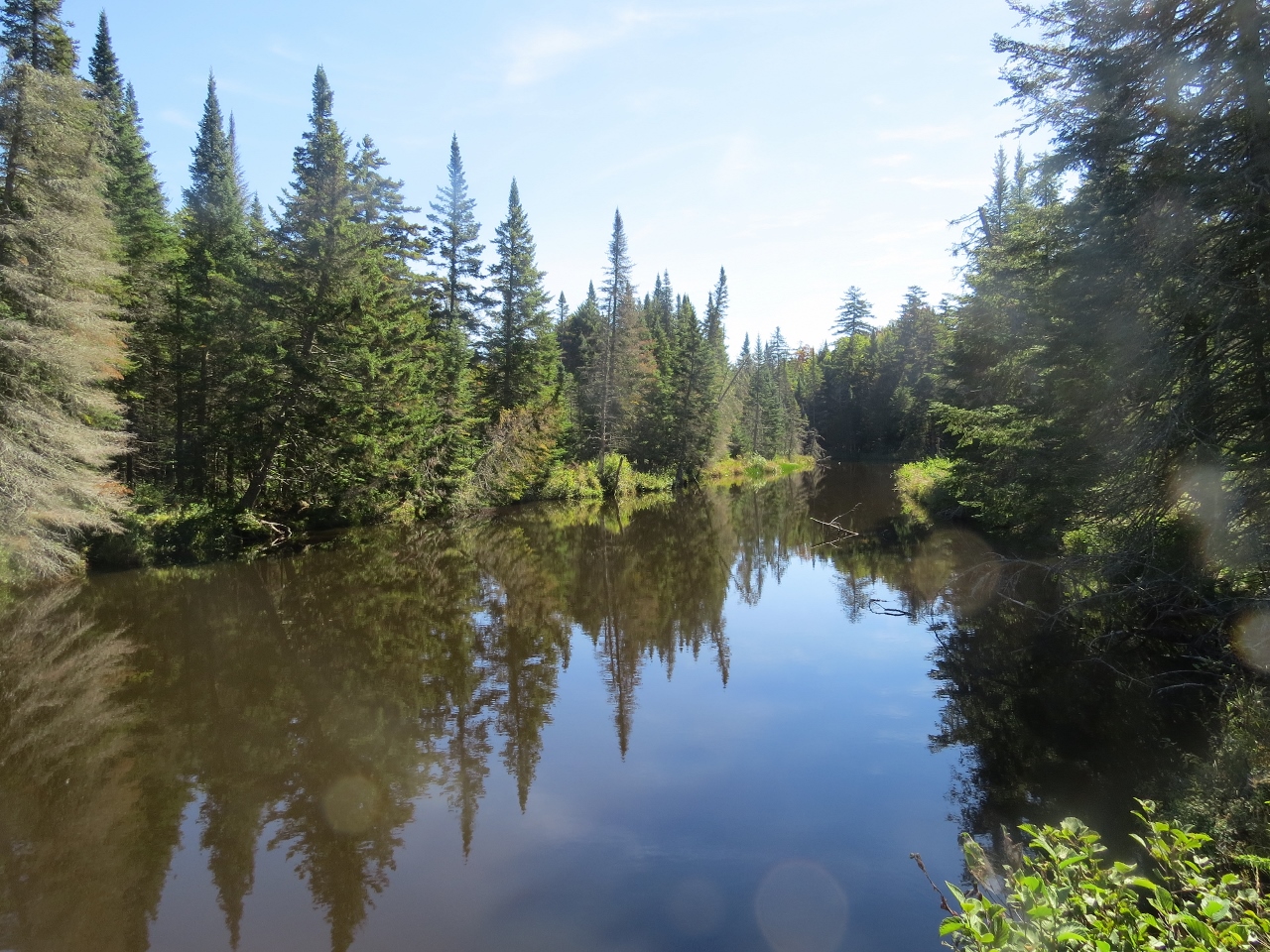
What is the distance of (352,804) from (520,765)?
1797mm

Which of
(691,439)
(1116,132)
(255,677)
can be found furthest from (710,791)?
(691,439)

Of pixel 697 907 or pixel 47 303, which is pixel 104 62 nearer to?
pixel 47 303

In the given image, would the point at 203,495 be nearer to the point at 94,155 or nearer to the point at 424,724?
the point at 94,155

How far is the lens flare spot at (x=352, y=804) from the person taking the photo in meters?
6.66

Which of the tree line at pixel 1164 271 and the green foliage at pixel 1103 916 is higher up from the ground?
the tree line at pixel 1164 271

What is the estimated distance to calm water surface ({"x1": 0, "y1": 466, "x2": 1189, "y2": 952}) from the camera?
18.0 feet

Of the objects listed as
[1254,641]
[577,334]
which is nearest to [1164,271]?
[1254,641]

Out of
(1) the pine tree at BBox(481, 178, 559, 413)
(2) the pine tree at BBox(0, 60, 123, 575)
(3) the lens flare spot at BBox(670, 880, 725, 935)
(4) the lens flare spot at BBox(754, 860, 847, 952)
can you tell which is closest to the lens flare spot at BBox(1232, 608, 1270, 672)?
(4) the lens flare spot at BBox(754, 860, 847, 952)

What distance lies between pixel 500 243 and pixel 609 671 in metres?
28.5

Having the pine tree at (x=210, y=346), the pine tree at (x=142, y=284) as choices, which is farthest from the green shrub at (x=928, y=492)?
the pine tree at (x=142, y=284)

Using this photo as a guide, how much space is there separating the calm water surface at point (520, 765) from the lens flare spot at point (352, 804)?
1.4 inches

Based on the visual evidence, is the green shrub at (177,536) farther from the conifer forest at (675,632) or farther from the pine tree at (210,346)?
the pine tree at (210,346)

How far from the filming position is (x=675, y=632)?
12.9m

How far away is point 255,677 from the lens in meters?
10.7
